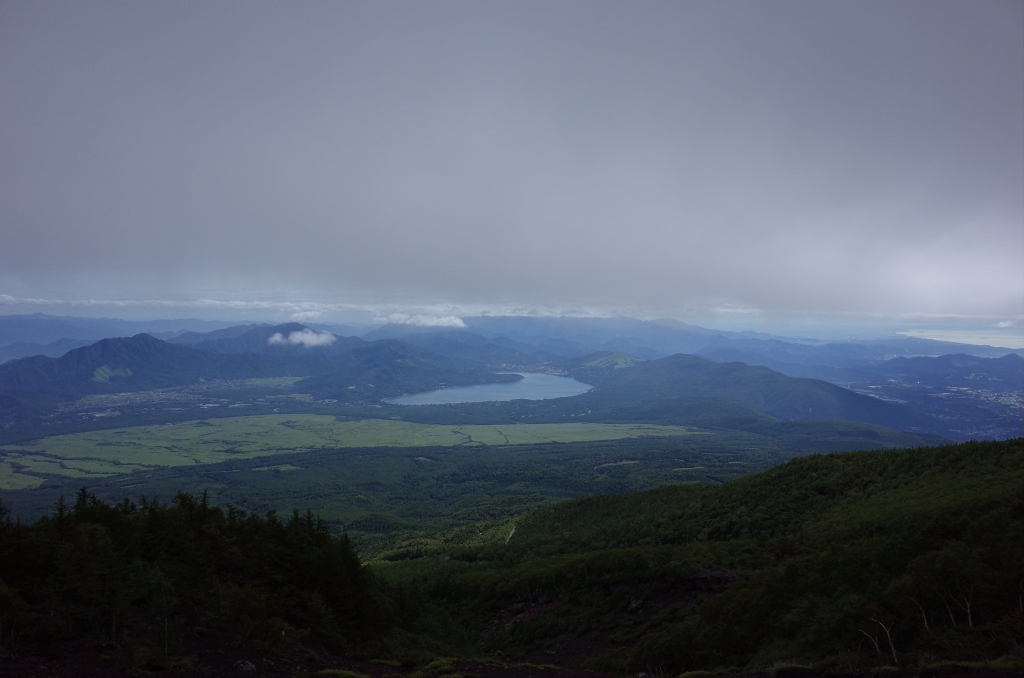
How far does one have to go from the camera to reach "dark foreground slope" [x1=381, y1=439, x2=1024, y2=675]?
1366 cm

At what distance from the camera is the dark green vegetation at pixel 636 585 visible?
13195 mm

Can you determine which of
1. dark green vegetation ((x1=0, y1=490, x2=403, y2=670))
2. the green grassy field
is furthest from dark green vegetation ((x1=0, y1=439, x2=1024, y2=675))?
the green grassy field

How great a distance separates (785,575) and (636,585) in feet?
29.5

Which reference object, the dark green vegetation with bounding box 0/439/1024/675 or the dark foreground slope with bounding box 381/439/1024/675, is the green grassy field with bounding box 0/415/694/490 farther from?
the dark green vegetation with bounding box 0/439/1024/675

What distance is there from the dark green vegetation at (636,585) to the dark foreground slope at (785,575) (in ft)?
0.32

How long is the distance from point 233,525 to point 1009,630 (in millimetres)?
27973

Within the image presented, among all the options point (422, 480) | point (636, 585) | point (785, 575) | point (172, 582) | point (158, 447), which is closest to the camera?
point (172, 582)

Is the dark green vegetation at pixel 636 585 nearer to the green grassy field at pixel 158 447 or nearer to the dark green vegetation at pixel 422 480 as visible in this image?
the dark green vegetation at pixel 422 480

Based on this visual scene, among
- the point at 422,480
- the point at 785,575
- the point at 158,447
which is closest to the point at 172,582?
the point at 785,575

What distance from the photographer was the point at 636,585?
90.5 ft

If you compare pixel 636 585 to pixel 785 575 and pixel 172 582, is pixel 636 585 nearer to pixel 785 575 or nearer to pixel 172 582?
pixel 785 575

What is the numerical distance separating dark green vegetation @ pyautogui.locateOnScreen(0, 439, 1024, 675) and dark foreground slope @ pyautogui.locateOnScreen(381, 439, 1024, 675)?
3.8 inches

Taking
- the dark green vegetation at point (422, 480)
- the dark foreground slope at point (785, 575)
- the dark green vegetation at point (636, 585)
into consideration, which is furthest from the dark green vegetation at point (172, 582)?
the dark green vegetation at point (422, 480)

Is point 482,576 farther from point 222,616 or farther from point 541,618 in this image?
point 222,616
